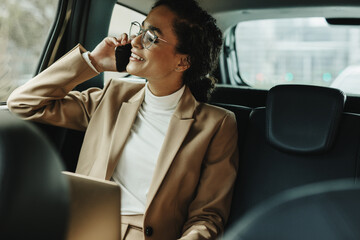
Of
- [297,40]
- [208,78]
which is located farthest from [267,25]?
[208,78]

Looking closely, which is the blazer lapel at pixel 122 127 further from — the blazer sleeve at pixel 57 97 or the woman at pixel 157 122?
the blazer sleeve at pixel 57 97

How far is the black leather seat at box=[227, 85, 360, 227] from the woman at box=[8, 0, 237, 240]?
0.10 meters

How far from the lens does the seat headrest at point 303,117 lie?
1568mm

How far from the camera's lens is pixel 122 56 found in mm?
1771

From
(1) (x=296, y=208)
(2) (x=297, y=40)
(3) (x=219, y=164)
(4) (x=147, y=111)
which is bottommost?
(3) (x=219, y=164)

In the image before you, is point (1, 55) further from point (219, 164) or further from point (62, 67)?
point (219, 164)

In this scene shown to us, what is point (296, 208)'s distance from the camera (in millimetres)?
616

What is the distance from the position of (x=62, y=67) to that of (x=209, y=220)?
0.82m

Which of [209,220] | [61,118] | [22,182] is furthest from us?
[61,118]

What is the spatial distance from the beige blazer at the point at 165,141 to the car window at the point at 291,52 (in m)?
1.36

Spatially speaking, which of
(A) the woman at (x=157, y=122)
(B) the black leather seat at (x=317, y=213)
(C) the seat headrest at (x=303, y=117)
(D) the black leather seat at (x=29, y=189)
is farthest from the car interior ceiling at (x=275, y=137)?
(D) the black leather seat at (x=29, y=189)

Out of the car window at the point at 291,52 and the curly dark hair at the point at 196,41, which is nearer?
the curly dark hair at the point at 196,41

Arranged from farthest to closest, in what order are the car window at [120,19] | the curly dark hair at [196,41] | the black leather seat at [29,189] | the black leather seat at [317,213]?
1. the car window at [120,19]
2. the curly dark hair at [196,41]
3. the black leather seat at [317,213]
4. the black leather seat at [29,189]

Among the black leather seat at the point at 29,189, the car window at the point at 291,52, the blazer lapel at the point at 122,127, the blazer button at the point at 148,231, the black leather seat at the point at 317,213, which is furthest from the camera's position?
the car window at the point at 291,52
